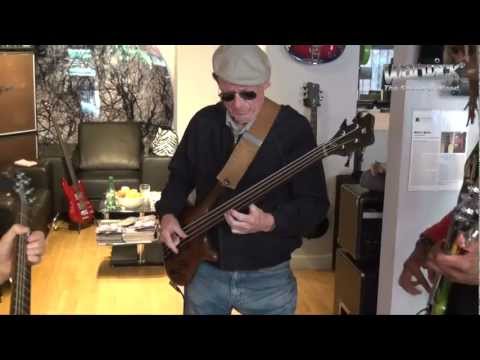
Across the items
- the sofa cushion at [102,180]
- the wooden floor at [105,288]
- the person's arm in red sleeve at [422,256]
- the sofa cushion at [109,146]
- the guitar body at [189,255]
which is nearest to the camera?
the person's arm in red sleeve at [422,256]

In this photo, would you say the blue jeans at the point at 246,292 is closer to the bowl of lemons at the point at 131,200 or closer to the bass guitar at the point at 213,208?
the bass guitar at the point at 213,208

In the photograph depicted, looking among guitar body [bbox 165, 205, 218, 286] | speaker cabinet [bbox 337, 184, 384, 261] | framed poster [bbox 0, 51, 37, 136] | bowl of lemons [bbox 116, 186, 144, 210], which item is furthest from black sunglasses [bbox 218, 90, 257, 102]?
framed poster [bbox 0, 51, 37, 136]

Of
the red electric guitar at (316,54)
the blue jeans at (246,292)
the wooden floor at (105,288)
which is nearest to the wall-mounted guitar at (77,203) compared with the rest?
the wooden floor at (105,288)

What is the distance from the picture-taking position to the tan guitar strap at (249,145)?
160cm

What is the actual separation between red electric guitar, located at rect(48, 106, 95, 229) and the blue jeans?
10.9ft

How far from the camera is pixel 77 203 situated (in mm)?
4746

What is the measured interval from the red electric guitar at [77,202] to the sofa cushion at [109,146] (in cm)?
25

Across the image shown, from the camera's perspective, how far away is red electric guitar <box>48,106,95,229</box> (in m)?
4.73

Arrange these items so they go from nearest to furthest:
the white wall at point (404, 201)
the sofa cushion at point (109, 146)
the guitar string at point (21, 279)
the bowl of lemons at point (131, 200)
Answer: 1. the guitar string at point (21, 279)
2. the white wall at point (404, 201)
3. the bowl of lemons at point (131, 200)
4. the sofa cushion at point (109, 146)
